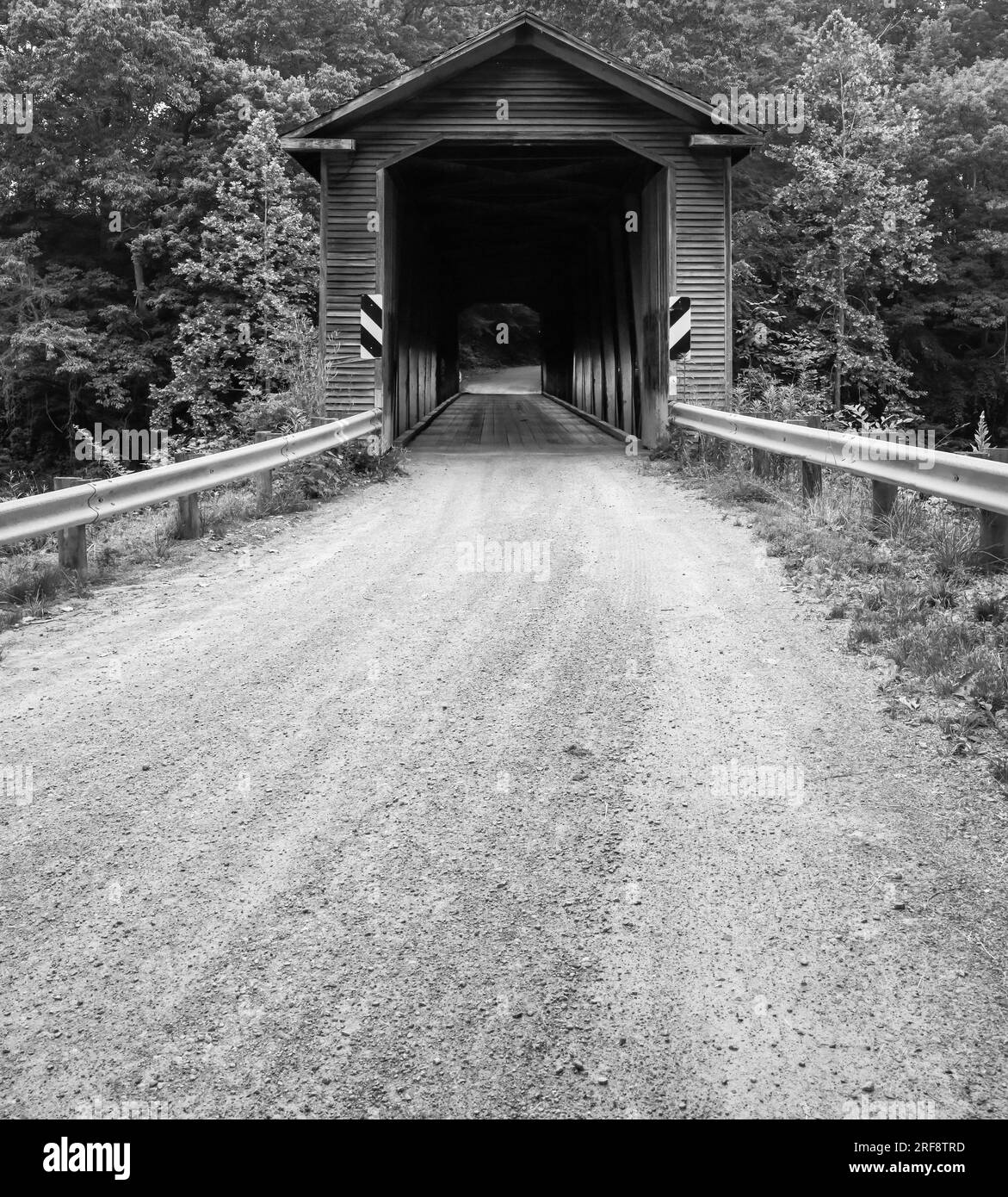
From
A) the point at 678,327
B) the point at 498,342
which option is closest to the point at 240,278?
the point at 678,327

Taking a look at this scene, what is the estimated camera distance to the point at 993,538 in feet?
18.1

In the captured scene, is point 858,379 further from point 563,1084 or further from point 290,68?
point 563,1084

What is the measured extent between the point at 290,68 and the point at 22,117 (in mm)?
9548

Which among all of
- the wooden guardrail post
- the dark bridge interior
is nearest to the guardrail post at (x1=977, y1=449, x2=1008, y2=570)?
the wooden guardrail post

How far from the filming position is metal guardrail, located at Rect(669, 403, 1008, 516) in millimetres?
5211

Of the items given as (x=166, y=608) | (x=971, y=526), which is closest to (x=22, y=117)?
(x=166, y=608)

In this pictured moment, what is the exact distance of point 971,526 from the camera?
20.1 ft

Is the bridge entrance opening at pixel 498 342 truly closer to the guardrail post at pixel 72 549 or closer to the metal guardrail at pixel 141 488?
the metal guardrail at pixel 141 488

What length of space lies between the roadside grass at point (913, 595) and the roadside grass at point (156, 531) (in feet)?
12.5

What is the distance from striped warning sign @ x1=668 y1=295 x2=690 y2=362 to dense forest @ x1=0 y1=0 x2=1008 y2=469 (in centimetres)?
916

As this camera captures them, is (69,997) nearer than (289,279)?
Yes

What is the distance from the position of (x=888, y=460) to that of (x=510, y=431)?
1292 cm

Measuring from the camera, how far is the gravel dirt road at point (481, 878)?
6.91 ft

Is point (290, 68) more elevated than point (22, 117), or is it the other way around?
point (290, 68)
